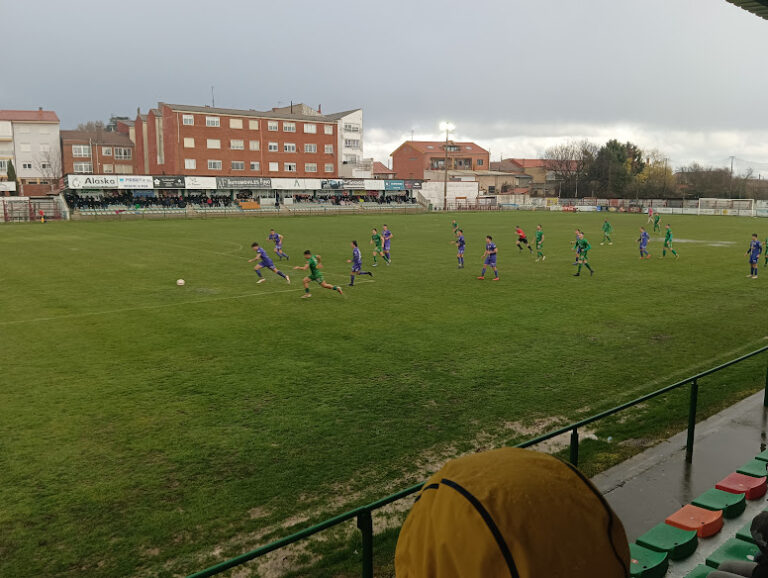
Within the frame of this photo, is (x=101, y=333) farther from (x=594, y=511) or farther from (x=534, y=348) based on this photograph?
(x=594, y=511)

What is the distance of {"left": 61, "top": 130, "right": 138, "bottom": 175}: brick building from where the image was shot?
85.6m

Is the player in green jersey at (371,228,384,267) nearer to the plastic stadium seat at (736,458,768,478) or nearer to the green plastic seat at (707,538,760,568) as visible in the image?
the plastic stadium seat at (736,458,768,478)

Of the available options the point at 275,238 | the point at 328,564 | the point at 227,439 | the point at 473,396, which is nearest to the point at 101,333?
the point at 227,439

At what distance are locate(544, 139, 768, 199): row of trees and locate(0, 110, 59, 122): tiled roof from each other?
85782 millimetres

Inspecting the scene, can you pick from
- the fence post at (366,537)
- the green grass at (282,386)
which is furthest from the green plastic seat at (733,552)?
the fence post at (366,537)

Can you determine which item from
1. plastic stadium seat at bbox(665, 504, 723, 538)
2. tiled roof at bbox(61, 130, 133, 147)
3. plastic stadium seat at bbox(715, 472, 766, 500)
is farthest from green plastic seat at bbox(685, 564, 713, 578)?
tiled roof at bbox(61, 130, 133, 147)

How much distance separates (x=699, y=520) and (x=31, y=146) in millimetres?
96726

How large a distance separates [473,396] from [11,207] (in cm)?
6041

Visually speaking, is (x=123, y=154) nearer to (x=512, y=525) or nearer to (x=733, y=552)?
(x=733, y=552)

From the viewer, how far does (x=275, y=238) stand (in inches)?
1137

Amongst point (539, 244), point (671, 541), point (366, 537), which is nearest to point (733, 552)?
point (671, 541)

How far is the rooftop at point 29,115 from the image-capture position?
8369 centimetres

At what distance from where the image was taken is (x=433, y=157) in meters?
112

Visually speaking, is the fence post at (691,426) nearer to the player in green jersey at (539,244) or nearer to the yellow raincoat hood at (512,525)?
the yellow raincoat hood at (512,525)
